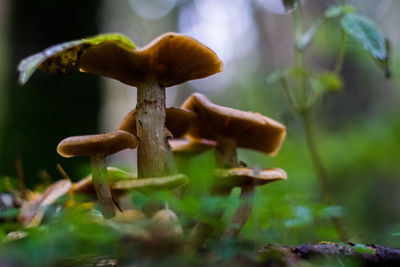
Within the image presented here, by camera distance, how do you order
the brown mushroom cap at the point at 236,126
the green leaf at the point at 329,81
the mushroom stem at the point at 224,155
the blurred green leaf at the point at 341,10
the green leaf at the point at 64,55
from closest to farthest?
the green leaf at the point at 64,55, the brown mushroom cap at the point at 236,126, the mushroom stem at the point at 224,155, the blurred green leaf at the point at 341,10, the green leaf at the point at 329,81

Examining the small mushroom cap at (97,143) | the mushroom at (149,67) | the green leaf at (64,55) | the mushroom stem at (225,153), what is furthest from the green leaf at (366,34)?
the small mushroom cap at (97,143)

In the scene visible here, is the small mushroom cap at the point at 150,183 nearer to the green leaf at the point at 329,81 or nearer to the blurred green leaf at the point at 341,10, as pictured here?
the blurred green leaf at the point at 341,10

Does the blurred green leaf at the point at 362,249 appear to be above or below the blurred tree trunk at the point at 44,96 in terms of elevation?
below

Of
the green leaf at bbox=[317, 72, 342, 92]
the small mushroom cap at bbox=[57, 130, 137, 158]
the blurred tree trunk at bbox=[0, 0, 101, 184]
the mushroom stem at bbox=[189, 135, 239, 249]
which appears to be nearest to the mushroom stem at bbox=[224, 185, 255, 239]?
the mushroom stem at bbox=[189, 135, 239, 249]

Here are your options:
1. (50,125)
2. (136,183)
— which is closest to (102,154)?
(136,183)

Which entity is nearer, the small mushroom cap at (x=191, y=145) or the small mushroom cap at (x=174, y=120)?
the small mushroom cap at (x=174, y=120)

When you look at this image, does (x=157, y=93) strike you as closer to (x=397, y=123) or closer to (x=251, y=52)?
(x=397, y=123)

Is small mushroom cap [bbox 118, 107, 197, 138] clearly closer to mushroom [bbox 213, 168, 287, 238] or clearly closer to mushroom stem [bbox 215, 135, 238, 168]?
mushroom stem [bbox 215, 135, 238, 168]
